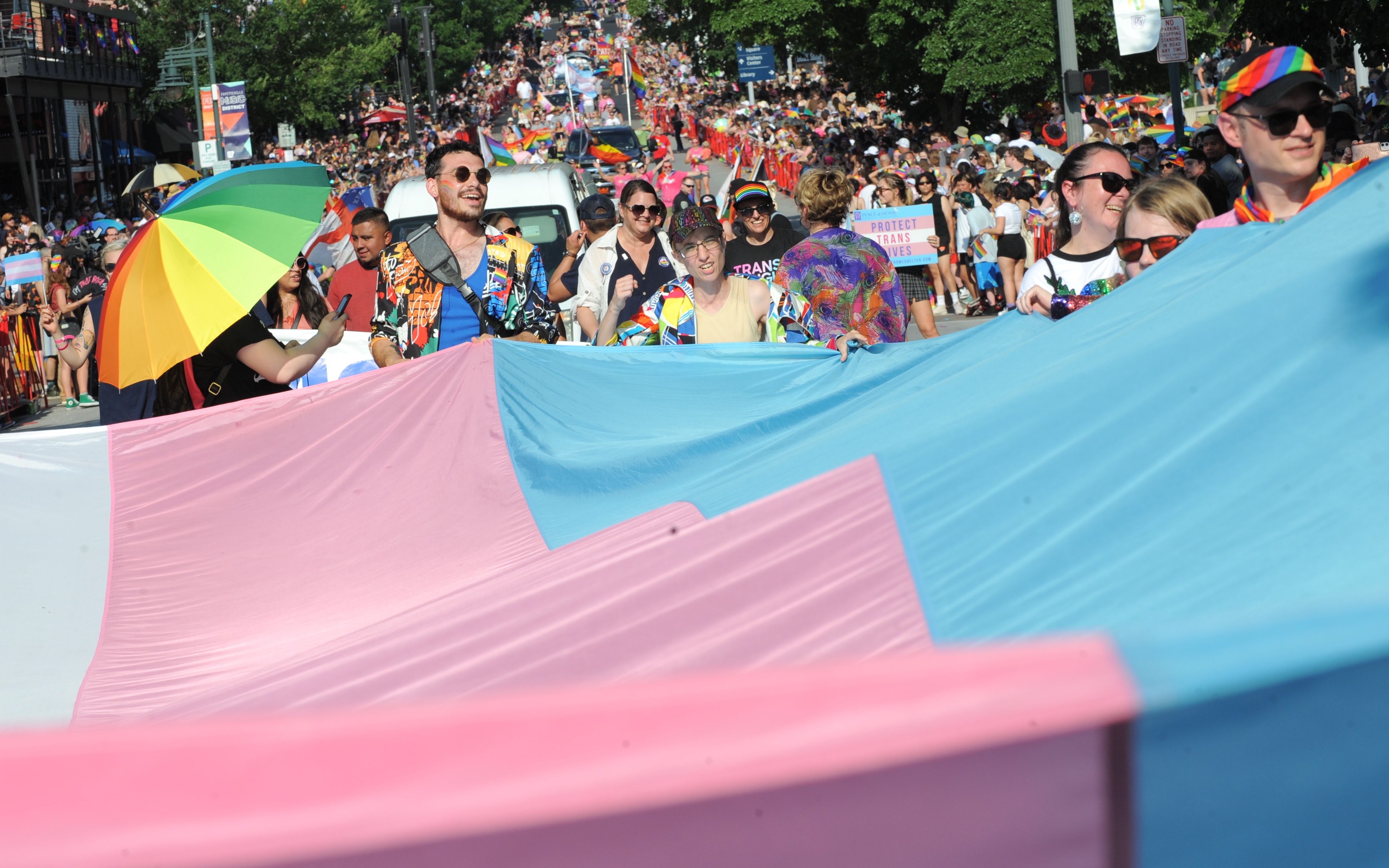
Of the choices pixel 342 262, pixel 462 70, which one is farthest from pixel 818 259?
pixel 462 70

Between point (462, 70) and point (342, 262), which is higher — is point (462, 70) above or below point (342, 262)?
above

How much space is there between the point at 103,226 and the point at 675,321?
77.9ft

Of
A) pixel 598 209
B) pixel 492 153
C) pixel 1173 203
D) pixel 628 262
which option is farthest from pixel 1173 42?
pixel 1173 203

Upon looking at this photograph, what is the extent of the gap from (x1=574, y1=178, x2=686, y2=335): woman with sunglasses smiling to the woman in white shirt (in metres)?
8.35

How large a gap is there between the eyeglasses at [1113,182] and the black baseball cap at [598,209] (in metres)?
4.50

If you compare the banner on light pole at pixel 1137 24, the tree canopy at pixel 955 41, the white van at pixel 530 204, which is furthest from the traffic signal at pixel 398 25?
the white van at pixel 530 204

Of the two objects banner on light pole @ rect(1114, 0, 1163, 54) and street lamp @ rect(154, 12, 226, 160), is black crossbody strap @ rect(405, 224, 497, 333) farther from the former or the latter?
street lamp @ rect(154, 12, 226, 160)

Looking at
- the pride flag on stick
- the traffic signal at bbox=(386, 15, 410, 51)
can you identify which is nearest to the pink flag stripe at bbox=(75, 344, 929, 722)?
the pride flag on stick

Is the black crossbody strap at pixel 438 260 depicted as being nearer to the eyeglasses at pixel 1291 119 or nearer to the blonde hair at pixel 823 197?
the blonde hair at pixel 823 197

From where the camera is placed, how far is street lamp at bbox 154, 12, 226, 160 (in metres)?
38.4

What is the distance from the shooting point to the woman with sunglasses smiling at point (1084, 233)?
4738 mm

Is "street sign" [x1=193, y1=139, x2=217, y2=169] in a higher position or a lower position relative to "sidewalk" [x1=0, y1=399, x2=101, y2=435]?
A: higher

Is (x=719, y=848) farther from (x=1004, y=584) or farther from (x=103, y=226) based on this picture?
(x=103, y=226)

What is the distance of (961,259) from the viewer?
56.9 ft
